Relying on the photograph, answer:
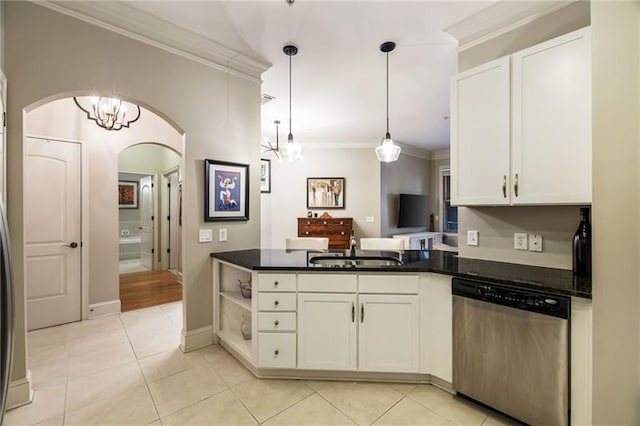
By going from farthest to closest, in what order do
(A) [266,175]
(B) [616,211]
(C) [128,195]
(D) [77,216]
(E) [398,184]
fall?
(C) [128,195] → (E) [398,184] → (A) [266,175] → (D) [77,216] → (B) [616,211]

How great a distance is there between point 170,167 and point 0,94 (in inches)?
180

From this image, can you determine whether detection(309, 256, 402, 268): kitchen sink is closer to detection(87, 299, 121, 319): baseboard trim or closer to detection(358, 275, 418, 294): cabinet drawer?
detection(358, 275, 418, 294): cabinet drawer

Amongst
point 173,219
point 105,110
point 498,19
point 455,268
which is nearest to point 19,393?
point 105,110

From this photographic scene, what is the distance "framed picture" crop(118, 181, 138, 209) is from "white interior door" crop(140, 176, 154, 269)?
99 centimetres

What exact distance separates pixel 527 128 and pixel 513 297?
3.56 ft

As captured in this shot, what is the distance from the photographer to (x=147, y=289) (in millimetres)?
4918

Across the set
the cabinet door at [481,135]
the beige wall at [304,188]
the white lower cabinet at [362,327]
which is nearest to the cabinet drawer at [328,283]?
the white lower cabinet at [362,327]

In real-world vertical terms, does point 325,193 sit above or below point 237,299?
above

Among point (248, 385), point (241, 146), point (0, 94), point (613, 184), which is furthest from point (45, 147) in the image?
point (613, 184)

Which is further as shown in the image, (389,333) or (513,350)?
(389,333)

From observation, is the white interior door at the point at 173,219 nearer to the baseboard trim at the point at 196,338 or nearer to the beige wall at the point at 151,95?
the beige wall at the point at 151,95

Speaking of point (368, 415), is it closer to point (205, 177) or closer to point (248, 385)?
point (248, 385)

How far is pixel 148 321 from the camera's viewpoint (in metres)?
3.50

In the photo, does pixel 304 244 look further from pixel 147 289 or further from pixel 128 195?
pixel 128 195
